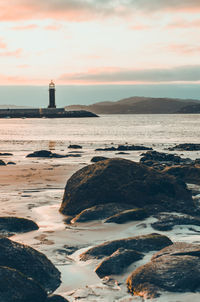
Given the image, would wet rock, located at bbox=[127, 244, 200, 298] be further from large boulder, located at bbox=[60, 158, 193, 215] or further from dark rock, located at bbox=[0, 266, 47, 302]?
large boulder, located at bbox=[60, 158, 193, 215]

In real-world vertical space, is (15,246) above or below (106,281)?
above

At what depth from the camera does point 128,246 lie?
750 centimetres

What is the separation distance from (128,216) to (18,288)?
14.3ft

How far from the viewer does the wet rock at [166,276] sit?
5988 millimetres

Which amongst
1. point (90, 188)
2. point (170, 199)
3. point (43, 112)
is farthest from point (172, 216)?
point (43, 112)

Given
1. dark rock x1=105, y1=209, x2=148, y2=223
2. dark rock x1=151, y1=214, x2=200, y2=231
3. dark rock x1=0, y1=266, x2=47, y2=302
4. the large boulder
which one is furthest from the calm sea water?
dark rock x1=0, y1=266, x2=47, y2=302

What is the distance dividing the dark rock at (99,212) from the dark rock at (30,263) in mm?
3389

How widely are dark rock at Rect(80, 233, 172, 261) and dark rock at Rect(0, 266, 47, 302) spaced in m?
Result: 1.72

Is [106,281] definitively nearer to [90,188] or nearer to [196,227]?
[196,227]

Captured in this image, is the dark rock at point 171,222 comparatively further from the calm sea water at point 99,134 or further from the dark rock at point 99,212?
the calm sea water at point 99,134

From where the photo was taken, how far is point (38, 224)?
31.4 ft

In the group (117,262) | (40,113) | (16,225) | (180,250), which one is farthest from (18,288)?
(40,113)

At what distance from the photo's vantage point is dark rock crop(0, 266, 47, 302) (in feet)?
18.1

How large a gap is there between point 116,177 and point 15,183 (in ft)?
16.4
